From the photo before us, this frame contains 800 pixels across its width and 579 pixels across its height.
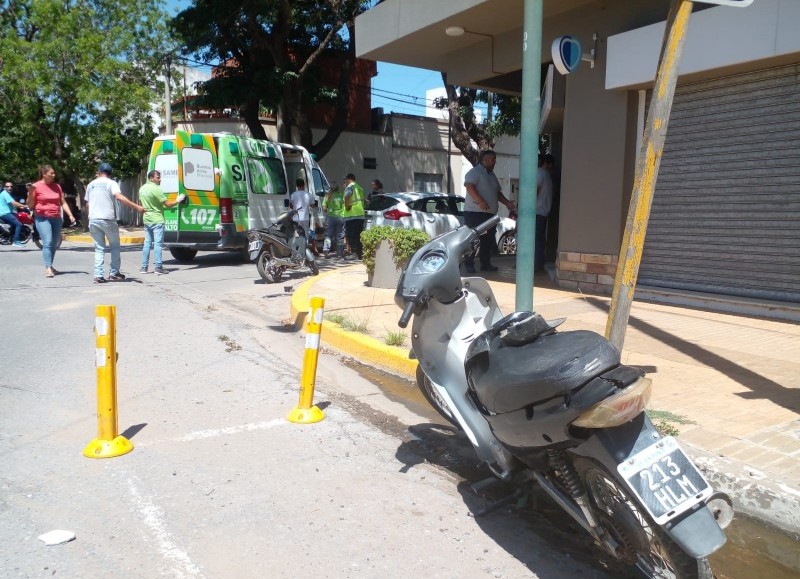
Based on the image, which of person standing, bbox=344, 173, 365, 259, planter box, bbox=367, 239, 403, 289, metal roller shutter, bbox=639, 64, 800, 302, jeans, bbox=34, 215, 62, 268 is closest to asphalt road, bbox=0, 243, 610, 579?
planter box, bbox=367, 239, 403, 289

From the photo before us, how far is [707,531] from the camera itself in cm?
228

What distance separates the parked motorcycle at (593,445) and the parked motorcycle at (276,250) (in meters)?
7.62

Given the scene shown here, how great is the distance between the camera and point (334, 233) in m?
14.5

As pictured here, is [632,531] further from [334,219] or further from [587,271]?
[334,219]

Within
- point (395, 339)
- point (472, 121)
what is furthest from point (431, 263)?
point (472, 121)

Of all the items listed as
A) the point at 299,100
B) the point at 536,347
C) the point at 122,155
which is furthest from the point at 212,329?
the point at 122,155

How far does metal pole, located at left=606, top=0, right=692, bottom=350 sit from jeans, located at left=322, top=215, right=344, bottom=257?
1037 centimetres

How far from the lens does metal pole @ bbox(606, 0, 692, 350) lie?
4.09 metres

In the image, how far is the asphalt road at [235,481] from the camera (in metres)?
2.94

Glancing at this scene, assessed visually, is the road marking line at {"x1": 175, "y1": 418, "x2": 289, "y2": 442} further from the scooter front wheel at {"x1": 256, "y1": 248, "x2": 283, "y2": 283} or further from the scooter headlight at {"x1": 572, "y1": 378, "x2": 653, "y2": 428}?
the scooter front wheel at {"x1": 256, "y1": 248, "x2": 283, "y2": 283}

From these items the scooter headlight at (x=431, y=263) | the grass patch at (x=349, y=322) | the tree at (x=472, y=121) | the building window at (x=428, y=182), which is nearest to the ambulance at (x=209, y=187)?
the tree at (x=472, y=121)

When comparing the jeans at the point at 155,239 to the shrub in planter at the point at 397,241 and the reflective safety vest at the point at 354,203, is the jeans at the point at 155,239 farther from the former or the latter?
the shrub in planter at the point at 397,241

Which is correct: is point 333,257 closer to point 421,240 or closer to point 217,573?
point 421,240

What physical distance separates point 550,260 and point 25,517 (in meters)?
10.2
